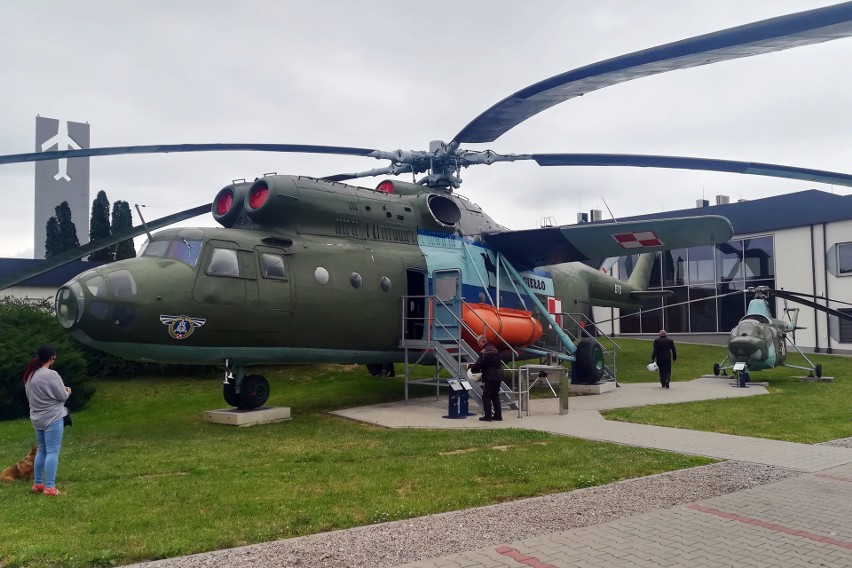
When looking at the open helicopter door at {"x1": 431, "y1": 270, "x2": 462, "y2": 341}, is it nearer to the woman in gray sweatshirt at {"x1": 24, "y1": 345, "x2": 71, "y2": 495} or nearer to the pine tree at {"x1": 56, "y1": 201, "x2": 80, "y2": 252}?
the woman in gray sweatshirt at {"x1": 24, "y1": 345, "x2": 71, "y2": 495}

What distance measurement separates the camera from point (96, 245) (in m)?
11.2

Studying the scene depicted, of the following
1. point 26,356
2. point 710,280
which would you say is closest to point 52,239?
point 26,356

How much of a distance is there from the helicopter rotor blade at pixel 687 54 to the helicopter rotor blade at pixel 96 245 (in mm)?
6560

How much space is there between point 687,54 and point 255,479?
6.87 metres

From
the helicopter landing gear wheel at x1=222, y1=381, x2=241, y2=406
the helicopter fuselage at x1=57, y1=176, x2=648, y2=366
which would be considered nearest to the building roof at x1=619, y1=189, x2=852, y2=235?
the helicopter fuselage at x1=57, y1=176, x2=648, y2=366

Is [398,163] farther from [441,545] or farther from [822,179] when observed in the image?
[441,545]

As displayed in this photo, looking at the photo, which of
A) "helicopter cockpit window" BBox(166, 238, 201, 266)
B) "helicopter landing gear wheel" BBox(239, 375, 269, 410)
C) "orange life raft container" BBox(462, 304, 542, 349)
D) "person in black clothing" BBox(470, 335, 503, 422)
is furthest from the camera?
"orange life raft container" BBox(462, 304, 542, 349)

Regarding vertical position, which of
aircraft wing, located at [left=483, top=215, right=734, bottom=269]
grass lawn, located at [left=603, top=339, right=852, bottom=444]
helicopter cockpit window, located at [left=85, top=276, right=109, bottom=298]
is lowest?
grass lawn, located at [left=603, top=339, right=852, bottom=444]

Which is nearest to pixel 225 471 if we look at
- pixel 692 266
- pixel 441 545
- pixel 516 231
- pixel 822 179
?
pixel 441 545

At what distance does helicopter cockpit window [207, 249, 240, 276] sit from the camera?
1128 centimetres

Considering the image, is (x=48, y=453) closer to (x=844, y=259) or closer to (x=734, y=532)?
(x=734, y=532)

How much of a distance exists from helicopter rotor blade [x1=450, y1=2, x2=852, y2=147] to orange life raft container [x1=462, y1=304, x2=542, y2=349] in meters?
5.11

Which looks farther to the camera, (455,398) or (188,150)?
(455,398)

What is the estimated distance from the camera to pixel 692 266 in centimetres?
3469
